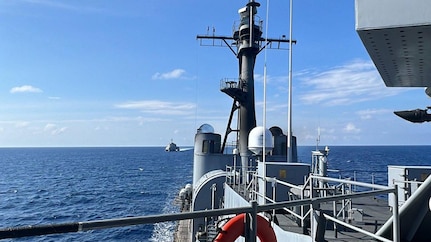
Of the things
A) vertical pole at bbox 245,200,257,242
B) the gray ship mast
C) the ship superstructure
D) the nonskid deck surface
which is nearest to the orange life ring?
the ship superstructure

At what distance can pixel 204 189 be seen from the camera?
1892cm

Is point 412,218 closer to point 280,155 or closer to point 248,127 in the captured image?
point 280,155

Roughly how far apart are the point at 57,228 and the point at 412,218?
504 centimetres

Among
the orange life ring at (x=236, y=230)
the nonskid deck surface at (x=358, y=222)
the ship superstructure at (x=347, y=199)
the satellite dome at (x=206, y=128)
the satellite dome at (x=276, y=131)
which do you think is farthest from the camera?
the satellite dome at (x=206, y=128)

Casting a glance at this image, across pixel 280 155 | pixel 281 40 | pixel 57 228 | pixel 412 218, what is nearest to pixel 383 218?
pixel 412 218

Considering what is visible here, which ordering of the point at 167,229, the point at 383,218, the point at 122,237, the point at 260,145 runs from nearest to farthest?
the point at 383,218 → the point at 260,145 → the point at 122,237 → the point at 167,229

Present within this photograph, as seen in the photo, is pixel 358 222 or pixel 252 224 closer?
pixel 252 224

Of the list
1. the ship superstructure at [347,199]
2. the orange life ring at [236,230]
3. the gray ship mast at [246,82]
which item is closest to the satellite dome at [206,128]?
the gray ship mast at [246,82]

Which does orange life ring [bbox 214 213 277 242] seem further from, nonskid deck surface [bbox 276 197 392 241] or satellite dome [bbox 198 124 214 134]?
satellite dome [bbox 198 124 214 134]

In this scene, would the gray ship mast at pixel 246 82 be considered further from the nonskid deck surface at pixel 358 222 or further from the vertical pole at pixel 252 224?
the vertical pole at pixel 252 224

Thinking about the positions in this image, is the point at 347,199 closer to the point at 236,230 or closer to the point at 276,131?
the point at 236,230

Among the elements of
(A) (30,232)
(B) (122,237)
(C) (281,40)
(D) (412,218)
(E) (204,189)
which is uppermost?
(C) (281,40)

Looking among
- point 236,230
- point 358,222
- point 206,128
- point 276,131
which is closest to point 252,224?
point 236,230

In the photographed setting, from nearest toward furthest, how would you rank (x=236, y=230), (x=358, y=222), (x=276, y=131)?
(x=236, y=230), (x=358, y=222), (x=276, y=131)
